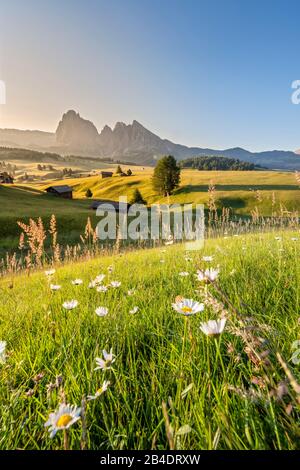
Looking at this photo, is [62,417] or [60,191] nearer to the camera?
[62,417]

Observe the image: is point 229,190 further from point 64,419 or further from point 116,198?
point 64,419

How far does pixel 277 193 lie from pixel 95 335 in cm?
7105

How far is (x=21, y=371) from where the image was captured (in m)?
1.79

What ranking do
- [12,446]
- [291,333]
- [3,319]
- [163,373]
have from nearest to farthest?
[12,446]
[163,373]
[291,333]
[3,319]

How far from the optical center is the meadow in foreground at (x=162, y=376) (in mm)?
1003

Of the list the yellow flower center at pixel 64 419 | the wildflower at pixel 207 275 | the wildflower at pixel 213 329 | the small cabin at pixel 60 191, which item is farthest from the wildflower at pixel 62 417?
the small cabin at pixel 60 191

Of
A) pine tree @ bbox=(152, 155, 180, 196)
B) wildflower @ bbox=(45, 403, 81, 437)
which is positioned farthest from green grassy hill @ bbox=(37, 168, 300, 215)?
wildflower @ bbox=(45, 403, 81, 437)

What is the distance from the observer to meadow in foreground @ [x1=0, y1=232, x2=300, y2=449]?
1.00m

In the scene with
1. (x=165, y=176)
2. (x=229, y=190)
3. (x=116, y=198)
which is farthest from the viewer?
(x=116, y=198)

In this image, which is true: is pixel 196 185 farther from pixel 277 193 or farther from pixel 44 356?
pixel 44 356

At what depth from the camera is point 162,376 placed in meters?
1.50

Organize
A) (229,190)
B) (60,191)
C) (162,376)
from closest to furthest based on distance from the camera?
(162,376), (229,190), (60,191)

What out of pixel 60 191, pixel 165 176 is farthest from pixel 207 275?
pixel 60 191
